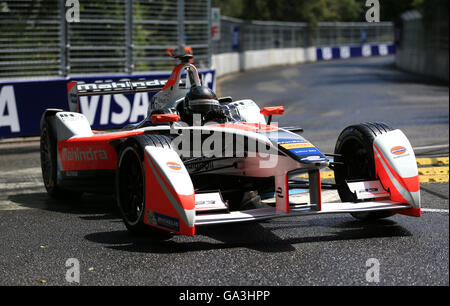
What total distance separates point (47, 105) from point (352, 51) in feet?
149

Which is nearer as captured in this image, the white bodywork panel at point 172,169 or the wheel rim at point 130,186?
the white bodywork panel at point 172,169

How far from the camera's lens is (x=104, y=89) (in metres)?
9.58

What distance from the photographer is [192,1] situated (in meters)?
19.2

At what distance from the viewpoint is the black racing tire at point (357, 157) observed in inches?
281

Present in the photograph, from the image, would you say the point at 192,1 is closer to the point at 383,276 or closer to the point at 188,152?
the point at 188,152

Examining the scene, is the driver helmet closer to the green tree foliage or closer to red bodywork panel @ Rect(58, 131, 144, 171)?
red bodywork panel @ Rect(58, 131, 144, 171)

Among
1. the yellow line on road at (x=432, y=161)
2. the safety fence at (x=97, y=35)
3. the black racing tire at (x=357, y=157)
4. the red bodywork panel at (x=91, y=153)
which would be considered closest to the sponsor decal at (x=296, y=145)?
the black racing tire at (x=357, y=157)

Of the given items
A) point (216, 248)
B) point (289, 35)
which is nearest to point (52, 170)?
point (216, 248)

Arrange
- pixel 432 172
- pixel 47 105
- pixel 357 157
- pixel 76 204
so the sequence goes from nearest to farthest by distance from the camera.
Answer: pixel 357 157, pixel 76 204, pixel 432 172, pixel 47 105

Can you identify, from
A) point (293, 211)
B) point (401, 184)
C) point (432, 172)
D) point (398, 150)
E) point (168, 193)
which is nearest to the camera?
point (168, 193)

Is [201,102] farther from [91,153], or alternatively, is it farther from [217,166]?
[91,153]

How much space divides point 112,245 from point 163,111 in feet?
6.95

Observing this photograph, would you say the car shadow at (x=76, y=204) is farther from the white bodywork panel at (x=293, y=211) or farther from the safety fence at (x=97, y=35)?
the safety fence at (x=97, y=35)

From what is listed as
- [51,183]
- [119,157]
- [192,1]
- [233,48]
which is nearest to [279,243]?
[119,157]
